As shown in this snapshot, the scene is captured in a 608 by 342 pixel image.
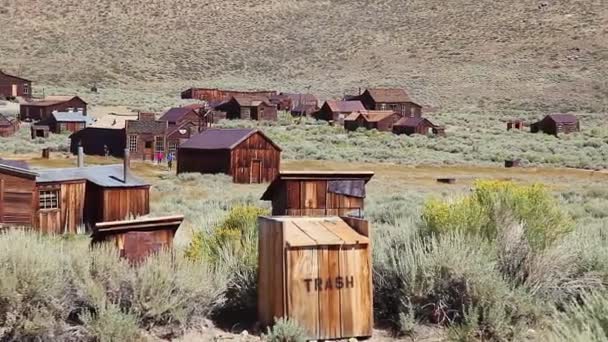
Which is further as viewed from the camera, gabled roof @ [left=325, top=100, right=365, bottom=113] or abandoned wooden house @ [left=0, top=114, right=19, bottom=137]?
gabled roof @ [left=325, top=100, right=365, bottom=113]

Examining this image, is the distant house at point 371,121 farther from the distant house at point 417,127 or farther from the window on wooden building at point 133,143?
the window on wooden building at point 133,143

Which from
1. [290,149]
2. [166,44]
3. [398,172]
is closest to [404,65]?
[166,44]

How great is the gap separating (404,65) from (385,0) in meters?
22.5

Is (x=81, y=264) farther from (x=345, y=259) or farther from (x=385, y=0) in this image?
(x=385, y=0)

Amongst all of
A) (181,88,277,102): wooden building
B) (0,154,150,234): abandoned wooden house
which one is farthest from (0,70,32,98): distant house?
(0,154,150,234): abandoned wooden house

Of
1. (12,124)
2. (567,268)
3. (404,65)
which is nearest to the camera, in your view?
(567,268)

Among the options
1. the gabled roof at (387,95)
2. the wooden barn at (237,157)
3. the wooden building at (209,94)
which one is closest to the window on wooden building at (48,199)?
the wooden barn at (237,157)

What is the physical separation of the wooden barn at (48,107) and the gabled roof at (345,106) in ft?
69.1

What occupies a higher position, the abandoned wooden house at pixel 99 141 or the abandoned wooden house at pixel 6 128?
the abandoned wooden house at pixel 6 128

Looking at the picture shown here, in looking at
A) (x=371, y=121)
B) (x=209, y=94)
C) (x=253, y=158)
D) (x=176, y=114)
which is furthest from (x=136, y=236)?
(x=209, y=94)

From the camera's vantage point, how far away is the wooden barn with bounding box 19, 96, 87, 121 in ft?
219

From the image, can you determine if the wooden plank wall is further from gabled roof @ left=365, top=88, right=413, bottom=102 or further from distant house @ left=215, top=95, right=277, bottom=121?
gabled roof @ left=365, top=88, right=413, bottom=102

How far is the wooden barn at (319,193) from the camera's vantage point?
14.3 meters

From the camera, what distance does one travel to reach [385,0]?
122062 millimetres
